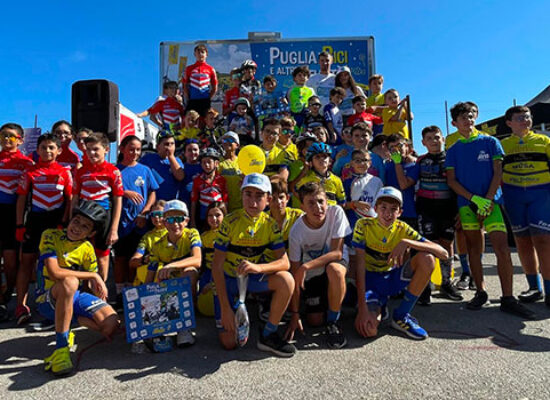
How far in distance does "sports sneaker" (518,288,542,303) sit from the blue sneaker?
168cm

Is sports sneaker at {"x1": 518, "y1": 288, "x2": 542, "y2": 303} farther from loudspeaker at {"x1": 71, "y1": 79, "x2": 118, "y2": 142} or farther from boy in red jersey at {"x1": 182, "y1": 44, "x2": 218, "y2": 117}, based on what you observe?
loudspeaker at {"x1": 71, "y1": 79, "x2": 118, "y2": 142}

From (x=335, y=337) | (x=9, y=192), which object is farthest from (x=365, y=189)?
(x=9, y=192)

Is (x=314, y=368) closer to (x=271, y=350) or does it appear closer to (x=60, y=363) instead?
(x=271, y=350)

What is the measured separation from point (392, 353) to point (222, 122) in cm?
587

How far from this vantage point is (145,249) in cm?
380

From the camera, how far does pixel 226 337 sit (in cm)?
309

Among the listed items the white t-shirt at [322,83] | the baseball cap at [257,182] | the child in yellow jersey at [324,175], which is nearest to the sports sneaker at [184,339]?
the baseball cap at [257,182]

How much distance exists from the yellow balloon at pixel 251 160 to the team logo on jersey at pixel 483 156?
260 centimetres

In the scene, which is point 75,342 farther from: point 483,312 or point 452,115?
point 452,115

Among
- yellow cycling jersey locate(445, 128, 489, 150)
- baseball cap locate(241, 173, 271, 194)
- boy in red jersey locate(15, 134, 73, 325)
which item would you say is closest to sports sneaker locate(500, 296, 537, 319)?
yellow cycling jersey locate(445, 128, 489, 150)

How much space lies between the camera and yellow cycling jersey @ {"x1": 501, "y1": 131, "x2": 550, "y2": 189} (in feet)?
13.9

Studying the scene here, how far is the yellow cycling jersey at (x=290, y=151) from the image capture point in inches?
203

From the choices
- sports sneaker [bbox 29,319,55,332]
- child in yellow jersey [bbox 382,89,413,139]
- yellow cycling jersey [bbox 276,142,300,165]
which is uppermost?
child in yellow jersey [bbox 382,89,413,139]

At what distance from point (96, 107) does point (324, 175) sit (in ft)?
15.4
